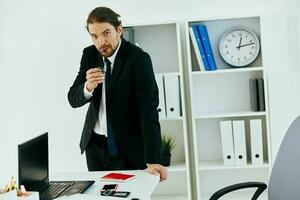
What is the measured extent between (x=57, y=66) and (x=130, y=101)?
4.64 ft

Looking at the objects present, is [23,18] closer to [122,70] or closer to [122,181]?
[122,70]

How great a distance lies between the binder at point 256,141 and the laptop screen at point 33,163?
176 cm

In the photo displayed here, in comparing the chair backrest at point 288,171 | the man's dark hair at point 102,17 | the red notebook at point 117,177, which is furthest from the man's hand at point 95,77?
the chair backrest at point 288,171

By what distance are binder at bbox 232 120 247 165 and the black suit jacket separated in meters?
1.10

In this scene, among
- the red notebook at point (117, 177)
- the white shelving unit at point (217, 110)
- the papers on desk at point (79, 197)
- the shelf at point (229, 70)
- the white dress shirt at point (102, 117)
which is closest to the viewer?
the papers on desk at point (79, 197)

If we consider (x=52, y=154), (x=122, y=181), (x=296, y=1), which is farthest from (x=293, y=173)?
(x=52, y=154)

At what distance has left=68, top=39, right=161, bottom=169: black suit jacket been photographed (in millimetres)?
2477

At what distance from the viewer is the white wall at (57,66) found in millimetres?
3617

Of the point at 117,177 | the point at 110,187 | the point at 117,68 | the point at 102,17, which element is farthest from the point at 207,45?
the point at 110,187

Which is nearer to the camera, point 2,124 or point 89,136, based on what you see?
point 89,136

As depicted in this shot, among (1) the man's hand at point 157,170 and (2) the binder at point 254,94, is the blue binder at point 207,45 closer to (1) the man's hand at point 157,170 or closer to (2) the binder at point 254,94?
(2) the binder at point 254,94

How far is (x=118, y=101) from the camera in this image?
252cm

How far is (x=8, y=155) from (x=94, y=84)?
75.6 inches

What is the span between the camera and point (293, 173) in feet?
6.61
